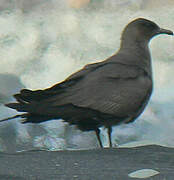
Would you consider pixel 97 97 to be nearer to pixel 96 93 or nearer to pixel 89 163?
pixel 96 93

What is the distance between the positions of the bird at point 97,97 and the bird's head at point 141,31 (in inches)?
17.1

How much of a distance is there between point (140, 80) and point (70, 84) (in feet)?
2.45

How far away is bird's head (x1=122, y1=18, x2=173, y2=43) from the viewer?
5.67 metres

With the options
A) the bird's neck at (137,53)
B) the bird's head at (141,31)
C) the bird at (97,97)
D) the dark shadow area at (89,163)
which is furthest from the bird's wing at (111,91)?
the bird's head at (141,31)

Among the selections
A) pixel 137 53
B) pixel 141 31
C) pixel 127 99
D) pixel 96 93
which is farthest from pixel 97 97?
pixel 141 31

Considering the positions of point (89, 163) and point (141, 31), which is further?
point (141, 31)

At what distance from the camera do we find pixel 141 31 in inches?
226

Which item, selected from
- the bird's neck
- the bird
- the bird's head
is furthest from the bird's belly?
the bird's head

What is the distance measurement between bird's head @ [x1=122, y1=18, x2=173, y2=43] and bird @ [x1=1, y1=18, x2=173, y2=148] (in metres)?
0.43

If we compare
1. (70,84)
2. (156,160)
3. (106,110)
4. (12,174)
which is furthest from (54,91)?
(12,174)

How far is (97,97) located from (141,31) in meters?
1.44

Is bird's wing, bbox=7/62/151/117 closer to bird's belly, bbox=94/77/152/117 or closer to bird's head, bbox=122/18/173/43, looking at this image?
bird's belly, bbox=94/77/152/117

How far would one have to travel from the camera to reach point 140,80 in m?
4.92

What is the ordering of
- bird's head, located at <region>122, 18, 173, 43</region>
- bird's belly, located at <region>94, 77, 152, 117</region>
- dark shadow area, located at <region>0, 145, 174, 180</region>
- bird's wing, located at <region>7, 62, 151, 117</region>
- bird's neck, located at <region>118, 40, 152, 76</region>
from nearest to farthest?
1. dark shadow area, located at <region>0, 145, 174, 180</region>
2. bird's wing, located at <region>7, 62, 151, 117</region>
3. bird's belly, located at <region>94, 77, 152, 117</region>
4. bird's neck, located at <region>118, 40, 152, 76</region>
5. bird's head, located at <region>122, 18, 173, 43</region>
